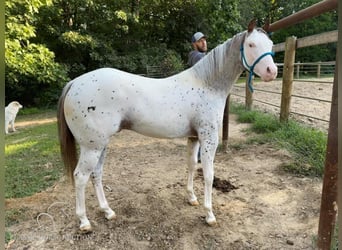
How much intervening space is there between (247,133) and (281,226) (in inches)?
100

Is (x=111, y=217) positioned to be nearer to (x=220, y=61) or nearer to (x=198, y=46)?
(x=220, y=61)

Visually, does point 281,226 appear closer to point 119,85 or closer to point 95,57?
point 119,85

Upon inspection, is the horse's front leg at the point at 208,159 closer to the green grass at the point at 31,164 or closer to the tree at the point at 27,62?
the green grass at the point at 31,164

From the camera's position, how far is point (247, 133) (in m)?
4.49

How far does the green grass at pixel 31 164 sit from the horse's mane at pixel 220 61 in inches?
75.2

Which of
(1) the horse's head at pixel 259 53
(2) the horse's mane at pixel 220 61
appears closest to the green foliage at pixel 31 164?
(2) the horse's mane at pixel 220 61

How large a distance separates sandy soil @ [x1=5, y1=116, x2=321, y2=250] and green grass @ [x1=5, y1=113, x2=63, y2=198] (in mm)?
208

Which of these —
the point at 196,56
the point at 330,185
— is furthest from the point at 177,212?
the point at 196,56

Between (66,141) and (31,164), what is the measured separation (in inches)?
71.0

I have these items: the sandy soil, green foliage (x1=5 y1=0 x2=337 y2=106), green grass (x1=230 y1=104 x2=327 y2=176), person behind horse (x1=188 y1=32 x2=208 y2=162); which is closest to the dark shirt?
person behind horse (x1=188 y1=32 x2=208 y2=162)

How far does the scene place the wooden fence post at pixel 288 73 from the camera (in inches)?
162

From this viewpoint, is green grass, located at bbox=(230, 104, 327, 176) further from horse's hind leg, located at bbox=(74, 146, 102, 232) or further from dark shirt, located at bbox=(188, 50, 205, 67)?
horse's hind leg, located at bbox=(74, 146, 102, 232)

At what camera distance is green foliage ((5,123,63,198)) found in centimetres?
277

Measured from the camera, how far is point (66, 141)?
6.60ft
